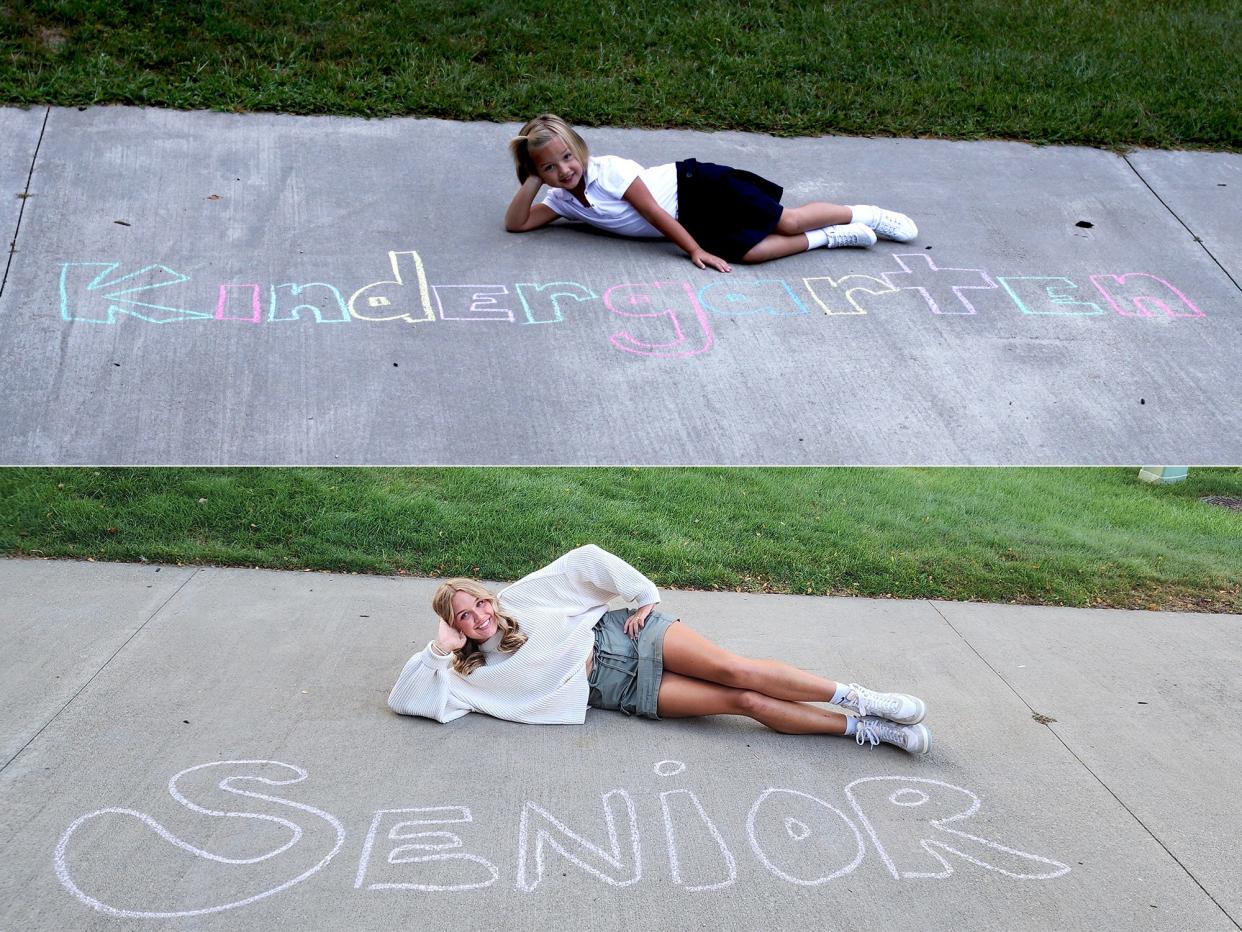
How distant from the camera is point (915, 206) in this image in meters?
6.89

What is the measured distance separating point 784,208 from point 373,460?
300cm

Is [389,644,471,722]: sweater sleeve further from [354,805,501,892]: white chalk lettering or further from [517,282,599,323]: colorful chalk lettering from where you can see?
[517,282,599,323]: colorful chalk lettering

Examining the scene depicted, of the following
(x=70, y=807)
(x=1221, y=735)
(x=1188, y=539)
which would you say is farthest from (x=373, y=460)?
(x=1188, y=539)

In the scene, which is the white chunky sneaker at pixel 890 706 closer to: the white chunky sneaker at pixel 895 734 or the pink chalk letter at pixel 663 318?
the white chunky sneaker at pixel 895 734

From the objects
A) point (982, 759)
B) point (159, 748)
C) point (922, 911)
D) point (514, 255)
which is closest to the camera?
point (922, 911)

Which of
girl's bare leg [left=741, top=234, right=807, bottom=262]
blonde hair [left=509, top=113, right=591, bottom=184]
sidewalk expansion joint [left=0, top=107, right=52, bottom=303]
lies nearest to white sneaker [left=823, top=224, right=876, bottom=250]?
girl's bare leg [left=741, top=234, right=807, bottom=262]

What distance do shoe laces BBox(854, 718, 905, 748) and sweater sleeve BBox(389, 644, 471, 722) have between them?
1539 millimetres

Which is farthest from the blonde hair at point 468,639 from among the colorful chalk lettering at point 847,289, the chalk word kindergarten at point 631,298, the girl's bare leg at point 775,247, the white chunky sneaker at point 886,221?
the white chunky sneaker at point 886,221

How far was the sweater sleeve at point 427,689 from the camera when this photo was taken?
14.4 feet

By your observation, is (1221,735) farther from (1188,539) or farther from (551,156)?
(551,156)

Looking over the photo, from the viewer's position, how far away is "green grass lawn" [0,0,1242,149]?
24.6ft

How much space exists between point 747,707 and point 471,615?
1.11 metres

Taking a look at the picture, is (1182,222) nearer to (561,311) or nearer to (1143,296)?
(1143,296)

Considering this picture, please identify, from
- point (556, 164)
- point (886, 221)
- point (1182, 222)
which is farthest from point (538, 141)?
point (1182, 222)
